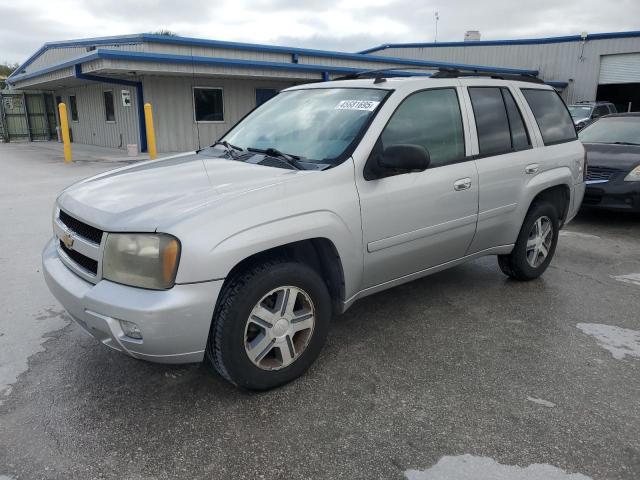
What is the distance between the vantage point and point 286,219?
2.79 metres

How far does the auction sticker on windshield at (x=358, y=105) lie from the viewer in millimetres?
3424

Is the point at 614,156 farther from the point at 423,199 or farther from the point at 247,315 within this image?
the point at 247,315

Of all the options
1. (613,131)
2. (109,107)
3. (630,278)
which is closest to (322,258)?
(630,278)

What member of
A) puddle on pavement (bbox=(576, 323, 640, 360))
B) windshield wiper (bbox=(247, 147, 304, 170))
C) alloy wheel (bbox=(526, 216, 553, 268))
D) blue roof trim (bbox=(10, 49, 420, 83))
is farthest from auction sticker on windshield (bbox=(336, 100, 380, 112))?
blue roof trim (bbox=(10, 49, 420, 83))

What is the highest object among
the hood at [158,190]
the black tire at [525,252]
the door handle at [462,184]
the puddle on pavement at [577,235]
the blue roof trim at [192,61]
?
the blue roof trim at [192,61]

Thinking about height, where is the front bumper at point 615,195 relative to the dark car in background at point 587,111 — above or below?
below

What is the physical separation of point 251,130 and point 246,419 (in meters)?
2.25

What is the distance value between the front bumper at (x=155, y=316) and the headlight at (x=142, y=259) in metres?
0.04

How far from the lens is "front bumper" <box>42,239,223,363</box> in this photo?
2428 millimetres

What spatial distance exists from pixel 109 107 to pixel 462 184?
1975 cm

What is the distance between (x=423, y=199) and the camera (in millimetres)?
3469

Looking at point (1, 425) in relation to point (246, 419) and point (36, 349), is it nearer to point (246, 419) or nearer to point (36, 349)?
point (36, 349)

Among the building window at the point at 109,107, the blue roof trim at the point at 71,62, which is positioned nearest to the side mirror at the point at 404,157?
the blue roof trim at the point at 71,62

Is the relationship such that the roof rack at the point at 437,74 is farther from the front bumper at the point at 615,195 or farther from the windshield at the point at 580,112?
the windshield at the point at 580,112
